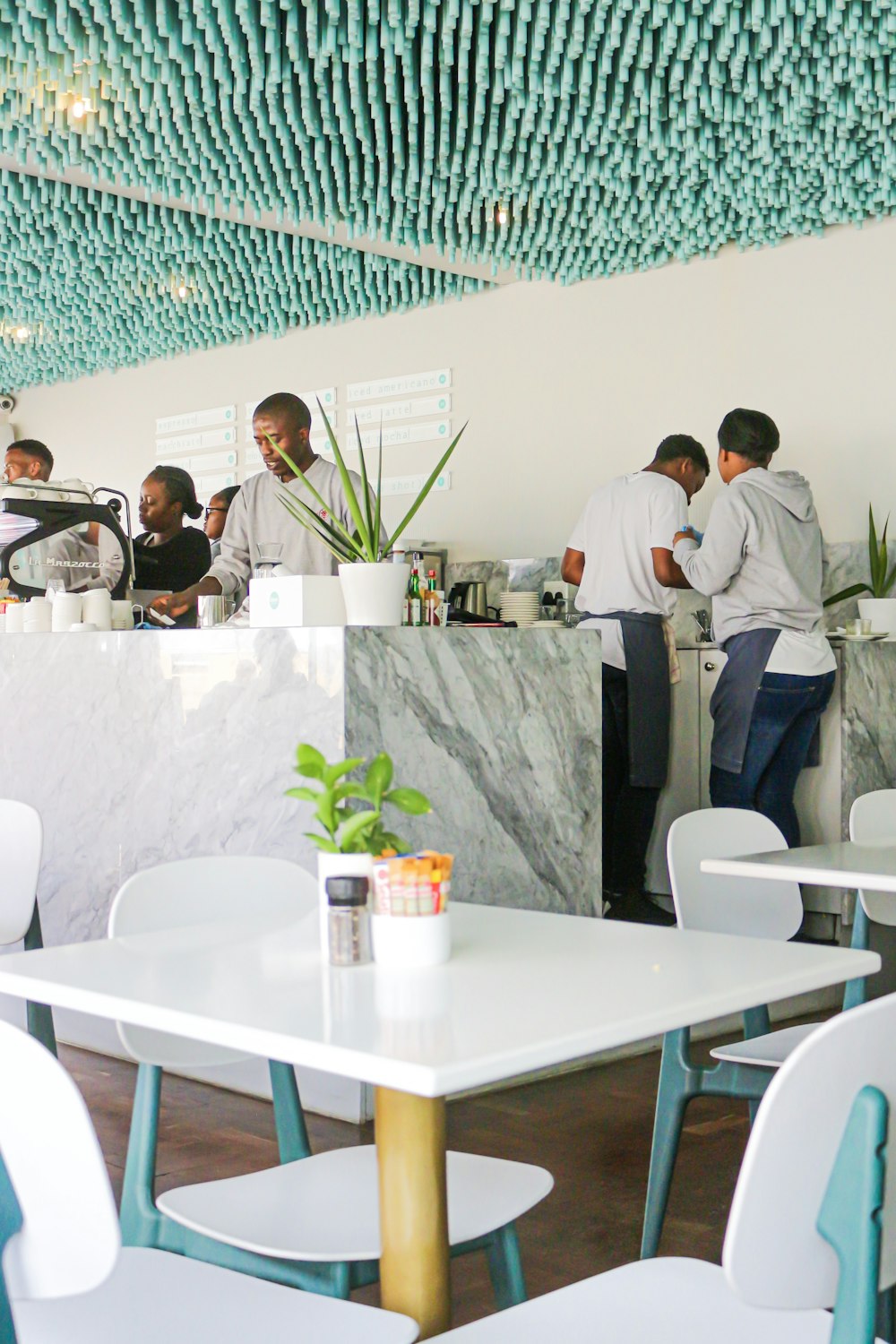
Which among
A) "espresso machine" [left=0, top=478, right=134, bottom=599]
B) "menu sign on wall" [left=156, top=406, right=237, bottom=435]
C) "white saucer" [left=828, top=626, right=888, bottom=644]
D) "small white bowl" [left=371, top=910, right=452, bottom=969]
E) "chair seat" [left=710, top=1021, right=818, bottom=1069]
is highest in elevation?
"menu sign on wall" [left=156, top=406, right=237, bottom=435]

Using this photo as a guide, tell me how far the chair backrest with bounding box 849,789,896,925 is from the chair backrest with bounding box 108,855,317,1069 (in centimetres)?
127

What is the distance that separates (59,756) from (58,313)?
4507 millimetres

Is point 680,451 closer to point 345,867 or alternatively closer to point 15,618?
point 15,618

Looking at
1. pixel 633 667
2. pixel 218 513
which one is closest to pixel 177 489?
pixel 218 513

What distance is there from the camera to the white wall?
5.63 meters

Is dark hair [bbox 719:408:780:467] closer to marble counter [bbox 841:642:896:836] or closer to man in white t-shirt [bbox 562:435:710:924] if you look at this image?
man in white t-shirt [bbox 562:435:710:924]

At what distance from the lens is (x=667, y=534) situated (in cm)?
488

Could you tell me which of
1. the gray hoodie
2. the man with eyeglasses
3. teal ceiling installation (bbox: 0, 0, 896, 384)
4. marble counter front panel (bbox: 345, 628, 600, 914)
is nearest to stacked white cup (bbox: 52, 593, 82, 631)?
marble counter front panel (bbox: 345, 628, 600, 914)

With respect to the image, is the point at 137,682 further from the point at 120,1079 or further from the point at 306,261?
the point at 306,261

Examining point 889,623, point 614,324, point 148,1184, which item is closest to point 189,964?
point 148,1184

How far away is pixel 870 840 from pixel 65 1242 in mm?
2146

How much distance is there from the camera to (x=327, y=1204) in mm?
1717

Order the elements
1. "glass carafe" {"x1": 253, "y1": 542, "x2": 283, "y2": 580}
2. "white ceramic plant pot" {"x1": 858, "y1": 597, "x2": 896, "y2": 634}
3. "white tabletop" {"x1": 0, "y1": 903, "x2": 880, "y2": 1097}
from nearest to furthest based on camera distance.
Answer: "white tabletop" {"x1": 0, "y1": 903, "x2": 880, "y2": 1097} < "glass carafe" {"x1": 253, "y1": 542, "x2": 283, "y2": 580} < "white ceramic plant pot" {"x1": 858, "y1": 597, "x2": 896, "y2": 634}

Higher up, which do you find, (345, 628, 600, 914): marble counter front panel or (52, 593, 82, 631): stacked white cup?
(52, 593, 82, 631): stacked white cup
